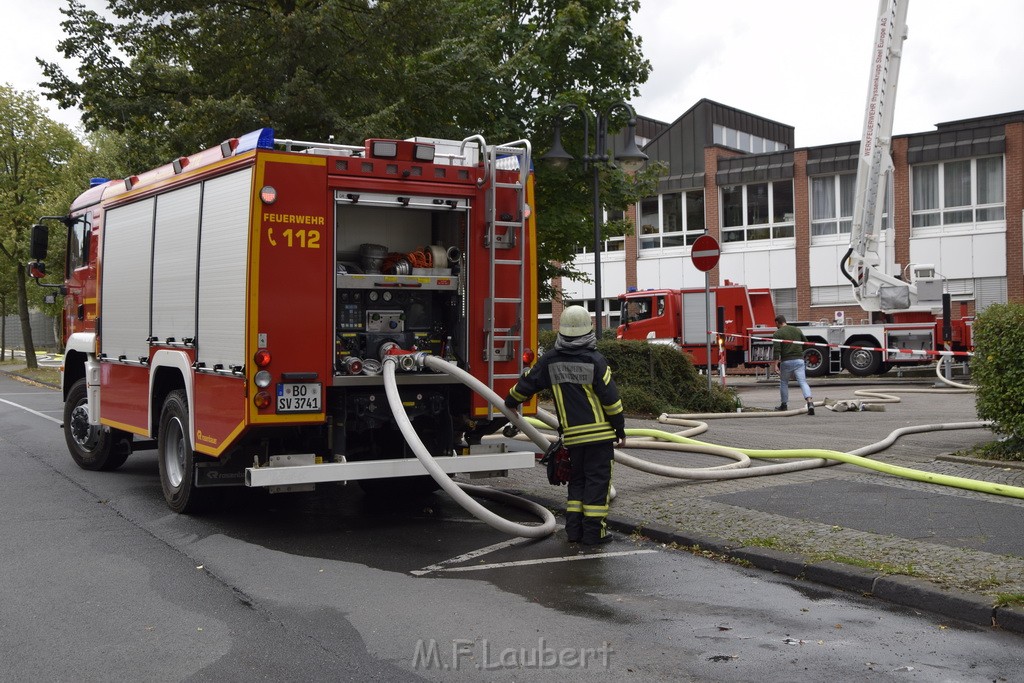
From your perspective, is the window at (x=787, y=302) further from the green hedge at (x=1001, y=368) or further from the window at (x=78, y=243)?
the window at (x=78, y=243)

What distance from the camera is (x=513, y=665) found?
4664mm

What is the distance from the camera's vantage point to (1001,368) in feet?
31.8

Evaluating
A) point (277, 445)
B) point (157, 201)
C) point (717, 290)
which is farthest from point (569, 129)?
point (277, 445)

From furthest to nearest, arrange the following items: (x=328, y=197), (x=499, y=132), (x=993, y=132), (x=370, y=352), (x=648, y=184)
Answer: (x=993, y=132) → (x=648, y=184) → (x=499, y=132) → (x=370, y=352) → (x=328, y=197)

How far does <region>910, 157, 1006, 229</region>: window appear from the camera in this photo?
109 ft

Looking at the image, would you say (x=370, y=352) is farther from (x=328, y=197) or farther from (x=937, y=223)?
(x=937, y=223)

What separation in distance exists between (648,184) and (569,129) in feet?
9.90

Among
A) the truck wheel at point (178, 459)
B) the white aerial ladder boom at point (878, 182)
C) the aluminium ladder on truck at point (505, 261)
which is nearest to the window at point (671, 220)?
the white aerial ladder boom at point (878, 182)

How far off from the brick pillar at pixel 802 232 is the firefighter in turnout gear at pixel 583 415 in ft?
101

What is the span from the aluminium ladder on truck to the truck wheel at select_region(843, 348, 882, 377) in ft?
64.4

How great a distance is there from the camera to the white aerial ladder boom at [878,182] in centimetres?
2067

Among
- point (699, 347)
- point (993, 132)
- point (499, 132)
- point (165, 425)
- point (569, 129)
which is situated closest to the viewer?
point (165, 425)

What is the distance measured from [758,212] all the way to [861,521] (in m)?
32.0

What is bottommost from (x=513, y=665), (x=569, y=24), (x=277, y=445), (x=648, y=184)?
(x=513, y=665)
